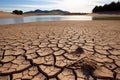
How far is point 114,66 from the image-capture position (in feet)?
6.11

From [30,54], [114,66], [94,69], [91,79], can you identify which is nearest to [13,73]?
[30,54]

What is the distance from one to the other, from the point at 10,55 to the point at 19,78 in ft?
3.46

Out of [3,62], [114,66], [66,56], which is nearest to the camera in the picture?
[114,66]

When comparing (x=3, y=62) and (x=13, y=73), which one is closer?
(x=13, y=73)

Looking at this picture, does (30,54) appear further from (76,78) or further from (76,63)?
(76,78)

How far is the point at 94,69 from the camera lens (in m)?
1.75

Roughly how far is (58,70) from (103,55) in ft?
3.99

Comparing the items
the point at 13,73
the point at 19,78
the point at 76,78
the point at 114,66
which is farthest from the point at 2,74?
the point at 114,66

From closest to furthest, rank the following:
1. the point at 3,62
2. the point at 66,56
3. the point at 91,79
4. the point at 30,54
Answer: the point at 91,79, the point at 3,62, the point at 66,56, the point at 30,54

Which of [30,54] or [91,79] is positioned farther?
[30,54]

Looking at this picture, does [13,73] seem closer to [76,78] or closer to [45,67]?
[45,67]

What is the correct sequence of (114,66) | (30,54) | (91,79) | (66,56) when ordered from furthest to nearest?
(30,54)
(66,56)
(114,66)
(91,79)

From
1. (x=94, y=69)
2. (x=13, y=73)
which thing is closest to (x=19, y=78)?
(x=13, y=73)

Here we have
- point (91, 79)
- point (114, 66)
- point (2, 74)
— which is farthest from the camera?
point (114, 66)
